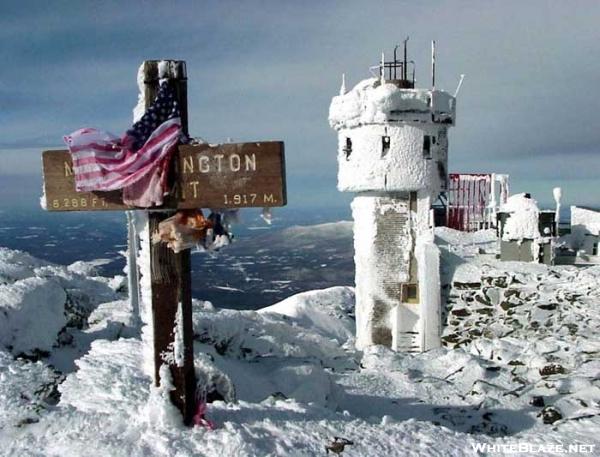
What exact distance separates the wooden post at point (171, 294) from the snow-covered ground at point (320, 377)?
0.31m

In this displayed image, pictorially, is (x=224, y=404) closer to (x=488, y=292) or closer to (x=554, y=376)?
(x=554, y=376)

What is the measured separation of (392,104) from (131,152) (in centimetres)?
1389

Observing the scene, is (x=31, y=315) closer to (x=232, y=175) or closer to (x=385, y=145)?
(x=232, y=175)

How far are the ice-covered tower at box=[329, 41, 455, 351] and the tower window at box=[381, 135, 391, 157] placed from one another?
0.03 metres

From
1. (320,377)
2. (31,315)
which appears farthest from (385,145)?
(31,315)

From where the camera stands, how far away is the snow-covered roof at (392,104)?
690 inches

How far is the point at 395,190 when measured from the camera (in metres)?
17.9

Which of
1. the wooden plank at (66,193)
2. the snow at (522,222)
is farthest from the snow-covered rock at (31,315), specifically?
the snow at (522,222)

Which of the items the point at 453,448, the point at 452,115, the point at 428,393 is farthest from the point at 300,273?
the point at 453,448

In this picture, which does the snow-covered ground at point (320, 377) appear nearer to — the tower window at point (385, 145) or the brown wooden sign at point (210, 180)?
the brown wooden sign at point (210, 180)

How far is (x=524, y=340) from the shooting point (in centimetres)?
1493

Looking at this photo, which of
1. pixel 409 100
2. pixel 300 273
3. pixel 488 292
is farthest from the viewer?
pixel 300 273

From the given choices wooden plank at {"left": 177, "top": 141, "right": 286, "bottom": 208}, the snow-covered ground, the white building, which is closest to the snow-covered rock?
the snow-covered ground

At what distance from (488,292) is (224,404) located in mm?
12330
